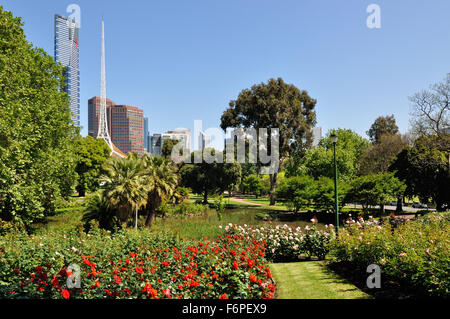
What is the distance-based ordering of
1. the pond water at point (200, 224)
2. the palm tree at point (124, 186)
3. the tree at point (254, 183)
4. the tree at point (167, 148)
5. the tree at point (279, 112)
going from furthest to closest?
the tree at point (254, 183), the tree at point (167, 148), the tree at point (279, 112), the palm tree at point (124, 186), the pond water at point (200, 224)

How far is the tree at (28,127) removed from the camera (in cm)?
1354

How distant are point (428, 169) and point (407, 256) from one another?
24.8 meters

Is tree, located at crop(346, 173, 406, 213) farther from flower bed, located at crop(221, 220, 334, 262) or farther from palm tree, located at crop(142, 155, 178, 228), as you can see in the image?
palm tree, located at crop(142, 155, 178, 228)

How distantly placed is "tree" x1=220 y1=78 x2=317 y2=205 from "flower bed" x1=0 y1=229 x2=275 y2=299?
29512mm

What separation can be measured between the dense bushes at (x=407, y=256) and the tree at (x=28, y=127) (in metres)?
14.8

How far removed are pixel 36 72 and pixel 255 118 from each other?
81.8 ft

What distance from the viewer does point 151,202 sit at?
20.4 metres

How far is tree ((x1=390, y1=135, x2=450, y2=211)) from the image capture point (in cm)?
2545

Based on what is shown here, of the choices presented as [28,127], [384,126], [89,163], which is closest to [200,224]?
[28,127]

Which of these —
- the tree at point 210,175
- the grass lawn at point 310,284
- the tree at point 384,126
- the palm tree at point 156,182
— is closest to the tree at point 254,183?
the tree at point 210,175

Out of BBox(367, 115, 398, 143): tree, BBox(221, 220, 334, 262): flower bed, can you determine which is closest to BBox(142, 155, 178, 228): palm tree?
BBox(221, 220, 334, 262): flower bed

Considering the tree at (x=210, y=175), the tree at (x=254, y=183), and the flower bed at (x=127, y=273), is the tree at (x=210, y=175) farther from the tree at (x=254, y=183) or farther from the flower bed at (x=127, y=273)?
the flower bed at (x=127, y=273)
